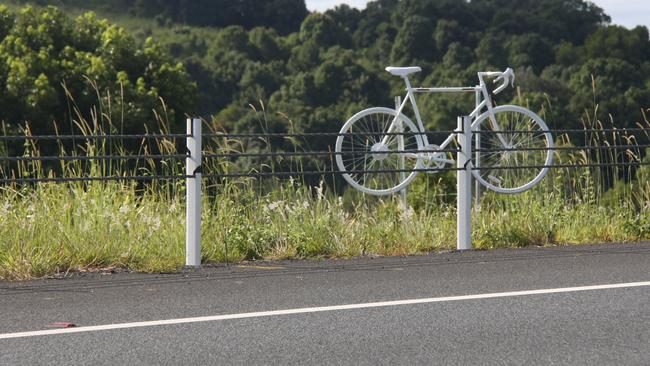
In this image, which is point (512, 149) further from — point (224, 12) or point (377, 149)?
point (224, 12)

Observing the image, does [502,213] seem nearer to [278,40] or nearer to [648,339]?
[648,339]

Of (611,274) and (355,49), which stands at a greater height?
(355,49)

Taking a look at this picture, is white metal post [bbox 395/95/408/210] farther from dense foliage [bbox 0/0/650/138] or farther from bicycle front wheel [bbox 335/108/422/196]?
dense foliage [bbox 0/0/650/138]

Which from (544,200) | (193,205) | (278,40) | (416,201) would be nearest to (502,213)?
(544,200)

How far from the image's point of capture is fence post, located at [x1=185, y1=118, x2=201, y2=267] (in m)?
9.70

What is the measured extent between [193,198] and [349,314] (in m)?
3.00

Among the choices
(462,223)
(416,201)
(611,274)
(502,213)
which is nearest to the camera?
(611,274)

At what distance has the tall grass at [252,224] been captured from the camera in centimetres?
954

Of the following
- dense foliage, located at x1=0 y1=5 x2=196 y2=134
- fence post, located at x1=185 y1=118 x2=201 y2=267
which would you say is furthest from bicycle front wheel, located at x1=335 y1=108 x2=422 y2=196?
dense foliage, located at x1=0 y1=5 x2=196 y2=134

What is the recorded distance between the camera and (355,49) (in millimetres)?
118312

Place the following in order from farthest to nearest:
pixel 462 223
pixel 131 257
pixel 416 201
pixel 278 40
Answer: pixel 278 40 < pixel 416 201 < pixel 462 223 < pixel 131 257

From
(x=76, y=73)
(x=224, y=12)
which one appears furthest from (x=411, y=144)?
(x=224, y=12)

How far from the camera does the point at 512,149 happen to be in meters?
11.2

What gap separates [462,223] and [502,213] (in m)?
1.09
